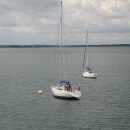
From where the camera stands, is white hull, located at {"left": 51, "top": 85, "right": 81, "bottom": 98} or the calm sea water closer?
the calm sea water

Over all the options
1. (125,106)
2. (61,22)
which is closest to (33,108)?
(125,106)

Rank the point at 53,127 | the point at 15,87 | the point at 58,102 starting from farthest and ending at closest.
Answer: the point at 15,87 < the point at 58,102 < the point at 53,127

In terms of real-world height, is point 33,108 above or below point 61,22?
below

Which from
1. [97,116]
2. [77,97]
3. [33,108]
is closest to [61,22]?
[77,97]

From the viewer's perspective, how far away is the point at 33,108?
42.1 m

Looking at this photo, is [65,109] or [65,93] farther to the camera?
[65,93]

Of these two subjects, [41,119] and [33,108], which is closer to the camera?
[41,119]

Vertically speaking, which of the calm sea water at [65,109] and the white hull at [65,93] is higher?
the white hull at [65,93]

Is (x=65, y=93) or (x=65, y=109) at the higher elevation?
(x=65, y=93)

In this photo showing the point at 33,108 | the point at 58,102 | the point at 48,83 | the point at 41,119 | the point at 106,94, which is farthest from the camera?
the point at 48,83

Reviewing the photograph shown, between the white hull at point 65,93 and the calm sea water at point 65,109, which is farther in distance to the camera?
the white hull at point 65,93

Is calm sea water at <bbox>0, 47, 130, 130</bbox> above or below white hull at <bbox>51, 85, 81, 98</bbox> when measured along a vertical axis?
below

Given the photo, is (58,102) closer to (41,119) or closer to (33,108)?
(33,108)

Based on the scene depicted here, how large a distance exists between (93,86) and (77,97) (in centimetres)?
1377
